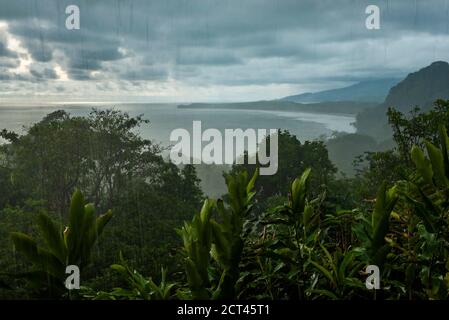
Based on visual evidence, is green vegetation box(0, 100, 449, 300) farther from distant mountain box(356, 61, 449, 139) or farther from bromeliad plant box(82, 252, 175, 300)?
distant mountain box(356, 61, 449, 139)

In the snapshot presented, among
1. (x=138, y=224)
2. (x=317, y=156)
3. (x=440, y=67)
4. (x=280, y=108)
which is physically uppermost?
(x=440, y=67)

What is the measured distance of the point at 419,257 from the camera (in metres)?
1.45

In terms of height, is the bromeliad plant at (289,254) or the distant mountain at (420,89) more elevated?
the distant mountain at (420,89)

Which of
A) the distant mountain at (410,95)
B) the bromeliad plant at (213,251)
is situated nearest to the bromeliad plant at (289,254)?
the bromeliad plant at (213,251)

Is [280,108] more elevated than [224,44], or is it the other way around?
[224,44]

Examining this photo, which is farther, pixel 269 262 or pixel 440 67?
pixel 440 67

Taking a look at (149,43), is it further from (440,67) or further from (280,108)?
(440,67)

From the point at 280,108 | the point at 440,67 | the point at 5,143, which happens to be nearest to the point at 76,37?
the point at 280,108

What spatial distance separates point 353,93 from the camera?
389ft

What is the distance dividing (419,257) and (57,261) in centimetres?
103

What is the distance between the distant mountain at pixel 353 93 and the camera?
110312mm

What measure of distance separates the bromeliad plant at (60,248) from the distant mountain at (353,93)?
108571mm

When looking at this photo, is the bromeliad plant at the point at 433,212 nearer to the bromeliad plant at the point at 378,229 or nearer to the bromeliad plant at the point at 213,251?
the bromeliad plant at the point at 378,229

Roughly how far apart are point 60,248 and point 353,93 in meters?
123
